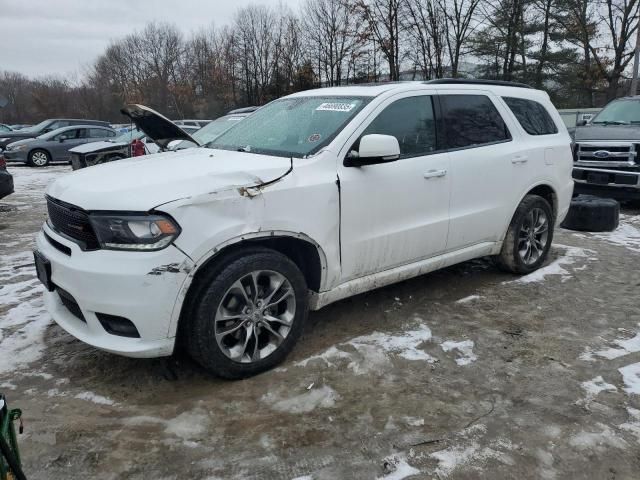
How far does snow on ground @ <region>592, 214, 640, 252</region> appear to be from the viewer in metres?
6.55

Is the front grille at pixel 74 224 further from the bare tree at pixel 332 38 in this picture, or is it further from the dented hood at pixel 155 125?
the bare tree at pixel 332 38

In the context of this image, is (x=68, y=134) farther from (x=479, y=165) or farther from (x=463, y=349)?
(x=463, y=349)

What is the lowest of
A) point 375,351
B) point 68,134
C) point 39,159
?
point 375,351

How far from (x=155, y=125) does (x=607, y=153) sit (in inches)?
289

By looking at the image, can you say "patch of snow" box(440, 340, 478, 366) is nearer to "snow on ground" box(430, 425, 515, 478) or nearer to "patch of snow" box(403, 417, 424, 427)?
"patch of snow" box(403, 417, 424, 427)

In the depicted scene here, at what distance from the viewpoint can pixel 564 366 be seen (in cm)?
341

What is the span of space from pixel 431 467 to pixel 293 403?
2.84ft

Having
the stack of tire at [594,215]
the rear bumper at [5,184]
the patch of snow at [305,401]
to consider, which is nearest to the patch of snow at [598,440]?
the patch of snow at [305,401]

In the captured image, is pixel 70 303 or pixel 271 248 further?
pixel 271 248

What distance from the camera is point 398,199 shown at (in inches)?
149

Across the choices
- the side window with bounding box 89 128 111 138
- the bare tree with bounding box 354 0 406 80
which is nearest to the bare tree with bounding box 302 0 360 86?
the bare tree with bounding box 354 0 406 80

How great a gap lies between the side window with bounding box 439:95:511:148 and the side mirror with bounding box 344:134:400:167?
94 centimetres

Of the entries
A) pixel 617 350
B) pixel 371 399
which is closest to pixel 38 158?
pixel 371 399

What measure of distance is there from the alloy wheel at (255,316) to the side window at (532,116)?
9.78 ft
